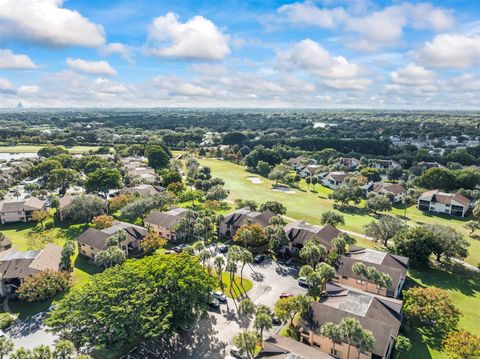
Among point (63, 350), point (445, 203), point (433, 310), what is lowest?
point (445, 203)

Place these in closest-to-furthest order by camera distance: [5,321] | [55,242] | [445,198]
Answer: [5,321] < [55,242] < [445,198]

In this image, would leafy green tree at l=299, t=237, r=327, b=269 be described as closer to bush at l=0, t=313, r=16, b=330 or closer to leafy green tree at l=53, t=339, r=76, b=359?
leafy green tree at l=53, t=339, r=76, b=359

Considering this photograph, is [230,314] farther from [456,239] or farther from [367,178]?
[367,178]

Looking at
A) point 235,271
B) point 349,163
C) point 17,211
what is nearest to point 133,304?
point 235,271

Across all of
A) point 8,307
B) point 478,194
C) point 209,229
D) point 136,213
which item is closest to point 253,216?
point 209,229

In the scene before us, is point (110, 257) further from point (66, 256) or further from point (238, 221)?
point (238, 221)
